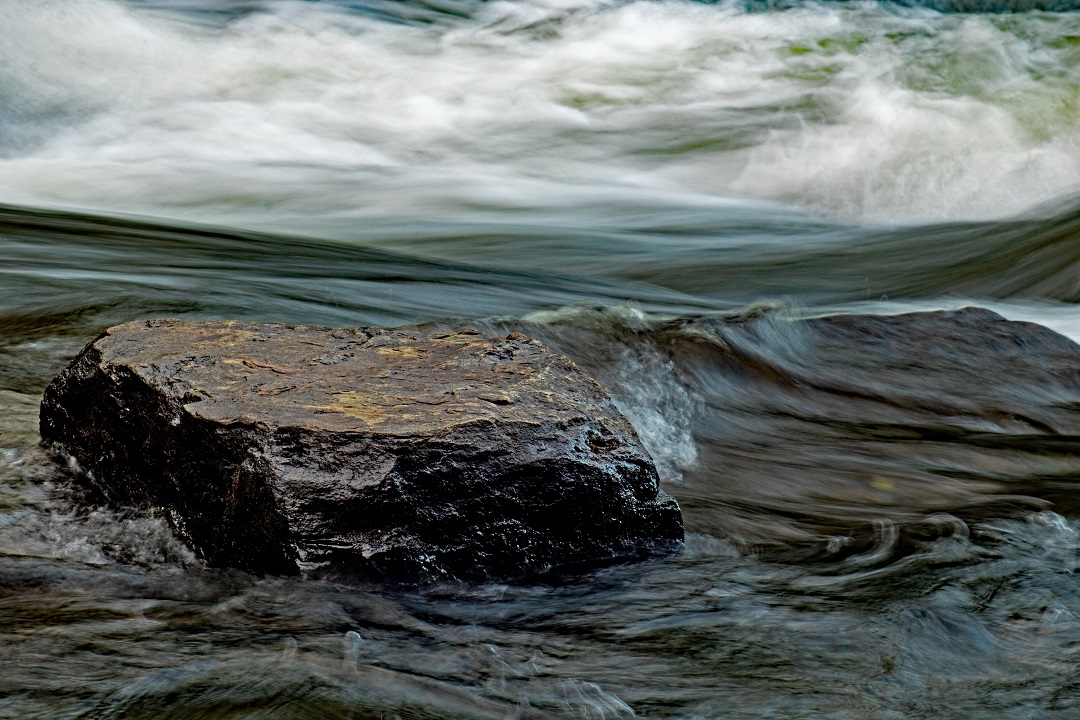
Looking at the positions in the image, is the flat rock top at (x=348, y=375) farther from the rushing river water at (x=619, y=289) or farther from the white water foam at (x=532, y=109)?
the white water foam at (x=532, y=109)

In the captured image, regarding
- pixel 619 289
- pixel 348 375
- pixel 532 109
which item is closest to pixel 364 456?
pixel 348 375

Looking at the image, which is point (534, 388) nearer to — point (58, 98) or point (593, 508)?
point (593, 508)

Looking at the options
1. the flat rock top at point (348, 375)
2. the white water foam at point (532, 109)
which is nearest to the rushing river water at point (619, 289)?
the white water foam at point (532, 109)

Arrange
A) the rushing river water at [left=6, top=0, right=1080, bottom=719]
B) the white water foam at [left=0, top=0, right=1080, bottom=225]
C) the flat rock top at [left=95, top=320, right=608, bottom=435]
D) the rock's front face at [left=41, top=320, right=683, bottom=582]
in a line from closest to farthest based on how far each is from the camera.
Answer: the rushing river water at [left=6, top=0, right=1080, bottom=719]
the rock's front face at [left=41, top=320, right=683, bottom=582]
the flat rock top at [left=95, top=320, right=608, bottom=435]
the white water foam at [left=0, top=0, right=1080, bottom=225]

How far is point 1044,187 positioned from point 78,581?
7916 millimetres

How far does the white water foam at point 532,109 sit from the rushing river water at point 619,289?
0.05m

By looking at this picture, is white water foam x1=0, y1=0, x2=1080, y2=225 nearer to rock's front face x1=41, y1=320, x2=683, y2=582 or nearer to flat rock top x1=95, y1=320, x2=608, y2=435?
flat rock top x1=95, y1=320, x2=608, y2=435

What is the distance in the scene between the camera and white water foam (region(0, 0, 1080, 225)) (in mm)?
8633

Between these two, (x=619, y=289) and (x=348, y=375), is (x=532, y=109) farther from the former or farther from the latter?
(x=348, y=375)

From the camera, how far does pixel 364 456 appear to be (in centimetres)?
242

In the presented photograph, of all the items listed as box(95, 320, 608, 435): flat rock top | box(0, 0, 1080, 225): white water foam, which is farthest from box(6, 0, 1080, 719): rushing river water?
box(95, 320, 608, 435): flat rock top

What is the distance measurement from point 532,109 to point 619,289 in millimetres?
4743

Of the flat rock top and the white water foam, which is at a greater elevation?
the white water foam

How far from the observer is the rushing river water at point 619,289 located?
2182 millimetres
